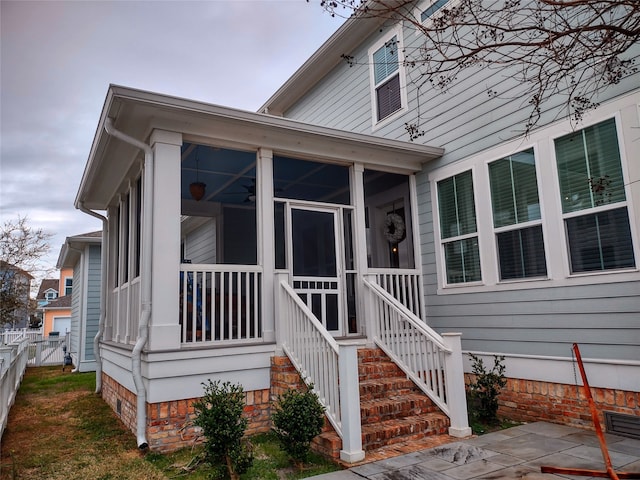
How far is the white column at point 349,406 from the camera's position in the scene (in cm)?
409

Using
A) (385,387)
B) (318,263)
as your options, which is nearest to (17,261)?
(318,263)

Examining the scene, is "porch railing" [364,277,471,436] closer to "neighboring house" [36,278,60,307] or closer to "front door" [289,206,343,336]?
"front door" [289,206,343,336]

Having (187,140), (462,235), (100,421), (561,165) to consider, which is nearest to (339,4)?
(187,140)

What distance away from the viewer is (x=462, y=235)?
21.4 ft

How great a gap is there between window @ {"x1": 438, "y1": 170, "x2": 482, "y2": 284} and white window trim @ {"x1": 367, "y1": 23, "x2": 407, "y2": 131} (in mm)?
1805

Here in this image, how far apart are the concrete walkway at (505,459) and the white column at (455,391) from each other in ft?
0.56

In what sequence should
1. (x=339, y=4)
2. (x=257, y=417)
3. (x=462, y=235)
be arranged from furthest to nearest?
(x=462, y=235) < (x=257, y=417) < (x=339, y=4)

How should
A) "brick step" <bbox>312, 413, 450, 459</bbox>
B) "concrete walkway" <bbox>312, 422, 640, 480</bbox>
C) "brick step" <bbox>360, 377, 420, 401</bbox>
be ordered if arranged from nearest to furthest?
"concrete walkway" <bbox>312, 422, 640, 480</bbox> < "brick step" <bbox>312, 413, 450, 459</bbox> < "brick step" <bbox>360, 377, 420, 401</bbox>

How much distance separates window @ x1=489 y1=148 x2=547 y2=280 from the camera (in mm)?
5516

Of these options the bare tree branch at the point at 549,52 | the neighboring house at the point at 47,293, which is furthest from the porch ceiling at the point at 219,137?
the neighboring house at the point at 47,293

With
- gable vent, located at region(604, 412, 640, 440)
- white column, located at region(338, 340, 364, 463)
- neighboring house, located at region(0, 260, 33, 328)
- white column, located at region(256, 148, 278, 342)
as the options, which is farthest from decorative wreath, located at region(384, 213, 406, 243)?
neighboring house, located at region(0, 260, 33, 328)

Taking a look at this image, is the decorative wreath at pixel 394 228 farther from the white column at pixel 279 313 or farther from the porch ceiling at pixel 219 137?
the white column at pixel 279 313

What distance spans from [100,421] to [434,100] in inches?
270

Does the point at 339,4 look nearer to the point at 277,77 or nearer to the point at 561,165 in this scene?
the point at 561,165
